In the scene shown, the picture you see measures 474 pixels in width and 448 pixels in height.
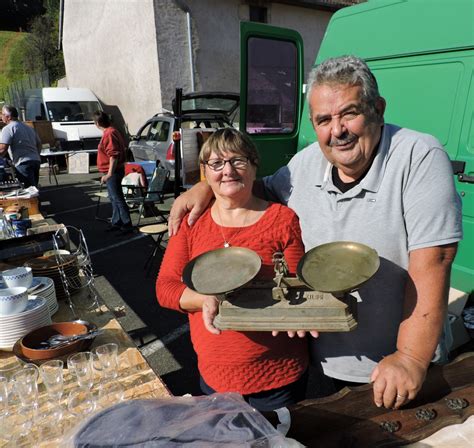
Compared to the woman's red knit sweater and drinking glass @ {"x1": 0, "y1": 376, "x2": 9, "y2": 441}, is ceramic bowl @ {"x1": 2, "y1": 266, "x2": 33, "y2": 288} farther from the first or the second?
the woman's red knit sweater

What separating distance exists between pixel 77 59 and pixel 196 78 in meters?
8.83

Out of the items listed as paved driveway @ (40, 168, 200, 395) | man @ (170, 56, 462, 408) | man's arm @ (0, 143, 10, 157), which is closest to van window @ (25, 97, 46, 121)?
paved driveway @ (40, 168, 200, 395)

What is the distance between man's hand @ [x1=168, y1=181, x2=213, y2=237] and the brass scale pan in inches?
12.0

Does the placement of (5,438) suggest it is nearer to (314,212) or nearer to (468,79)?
(314,212)

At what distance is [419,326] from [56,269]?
205 cm

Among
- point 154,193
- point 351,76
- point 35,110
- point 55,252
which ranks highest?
point 351,76

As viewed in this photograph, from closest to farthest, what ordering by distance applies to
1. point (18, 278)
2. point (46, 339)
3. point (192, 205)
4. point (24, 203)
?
point (192, 205) < point (46, 339) < point (18, 278) < point (24, 203)

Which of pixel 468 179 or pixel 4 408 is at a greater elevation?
pixel 468 179

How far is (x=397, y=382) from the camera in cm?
108

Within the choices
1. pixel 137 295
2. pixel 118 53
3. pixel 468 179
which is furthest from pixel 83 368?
pixel 118 53

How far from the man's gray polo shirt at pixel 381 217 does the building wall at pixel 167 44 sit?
1124 cm

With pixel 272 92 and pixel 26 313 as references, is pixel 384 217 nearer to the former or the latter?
pixel 26 313

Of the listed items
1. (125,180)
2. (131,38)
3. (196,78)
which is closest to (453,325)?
(125,180)

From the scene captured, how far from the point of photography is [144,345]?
11.3ft
